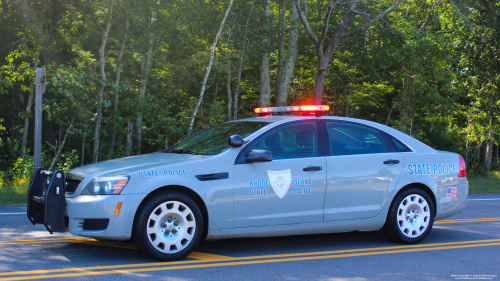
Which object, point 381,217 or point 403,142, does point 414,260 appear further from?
point 403,142

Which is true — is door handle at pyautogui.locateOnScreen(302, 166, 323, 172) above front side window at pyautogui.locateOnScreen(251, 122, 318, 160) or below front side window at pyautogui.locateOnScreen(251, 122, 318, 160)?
below

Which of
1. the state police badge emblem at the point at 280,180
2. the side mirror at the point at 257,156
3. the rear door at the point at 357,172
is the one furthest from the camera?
the rear door at the point at 357,172

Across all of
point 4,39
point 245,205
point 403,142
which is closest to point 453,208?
point 403,142

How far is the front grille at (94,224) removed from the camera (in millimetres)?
4852

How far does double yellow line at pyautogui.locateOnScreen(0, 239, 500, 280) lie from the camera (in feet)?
14.8

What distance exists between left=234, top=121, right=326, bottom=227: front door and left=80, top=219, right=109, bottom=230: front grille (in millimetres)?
1389

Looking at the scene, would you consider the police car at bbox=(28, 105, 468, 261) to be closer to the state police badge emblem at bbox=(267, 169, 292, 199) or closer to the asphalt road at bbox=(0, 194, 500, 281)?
the state police badge emblem at bbox=(267, 169, 292, 199)

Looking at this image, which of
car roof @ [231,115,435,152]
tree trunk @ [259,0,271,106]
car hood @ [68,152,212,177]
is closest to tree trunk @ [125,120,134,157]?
tree trunk @ [259,0,271,106]

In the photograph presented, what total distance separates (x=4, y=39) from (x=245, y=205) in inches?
758

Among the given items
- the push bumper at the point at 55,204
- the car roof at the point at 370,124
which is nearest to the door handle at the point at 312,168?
the car roof at the point at 370,124

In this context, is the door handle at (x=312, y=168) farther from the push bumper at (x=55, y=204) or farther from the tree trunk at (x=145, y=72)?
the tree trunk at (x=145, y=72)

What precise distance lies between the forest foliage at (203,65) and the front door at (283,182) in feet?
34.2

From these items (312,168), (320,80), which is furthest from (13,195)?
(320,80)

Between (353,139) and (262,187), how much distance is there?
4.88ft
